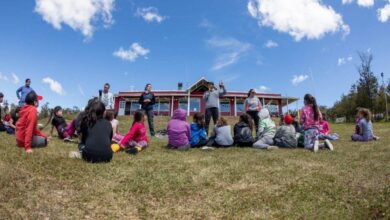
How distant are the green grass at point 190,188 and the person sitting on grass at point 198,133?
3081 mm

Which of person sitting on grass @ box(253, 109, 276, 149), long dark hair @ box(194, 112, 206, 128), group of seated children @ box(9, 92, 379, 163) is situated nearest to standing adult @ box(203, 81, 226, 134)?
long dark hair @ box(194, 112, 206, 128)

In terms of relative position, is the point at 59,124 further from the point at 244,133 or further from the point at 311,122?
the point at 311,122

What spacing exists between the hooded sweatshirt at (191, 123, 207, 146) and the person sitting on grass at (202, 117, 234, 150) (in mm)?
357

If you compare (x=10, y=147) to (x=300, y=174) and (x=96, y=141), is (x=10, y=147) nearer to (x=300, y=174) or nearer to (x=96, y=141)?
(x=96, y=141)

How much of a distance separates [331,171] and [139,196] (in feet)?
13.9

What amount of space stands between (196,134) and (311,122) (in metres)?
3.77

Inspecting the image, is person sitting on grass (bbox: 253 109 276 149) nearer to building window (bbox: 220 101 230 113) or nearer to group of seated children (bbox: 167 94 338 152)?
group of seated children (bbox: 167 94 338 152)

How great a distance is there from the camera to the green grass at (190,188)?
5.83 metres

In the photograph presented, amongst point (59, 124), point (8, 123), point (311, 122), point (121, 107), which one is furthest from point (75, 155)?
point (121, 107)

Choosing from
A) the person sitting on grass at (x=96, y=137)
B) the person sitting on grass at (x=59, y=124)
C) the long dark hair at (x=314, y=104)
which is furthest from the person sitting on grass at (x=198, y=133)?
the person sitting on grass at (x=59, y=124)

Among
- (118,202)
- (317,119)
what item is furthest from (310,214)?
(317,119)

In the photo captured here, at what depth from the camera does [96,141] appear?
8.30 m

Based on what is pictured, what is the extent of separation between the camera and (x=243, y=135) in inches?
484

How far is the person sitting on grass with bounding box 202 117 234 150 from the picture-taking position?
12172 millimetres
